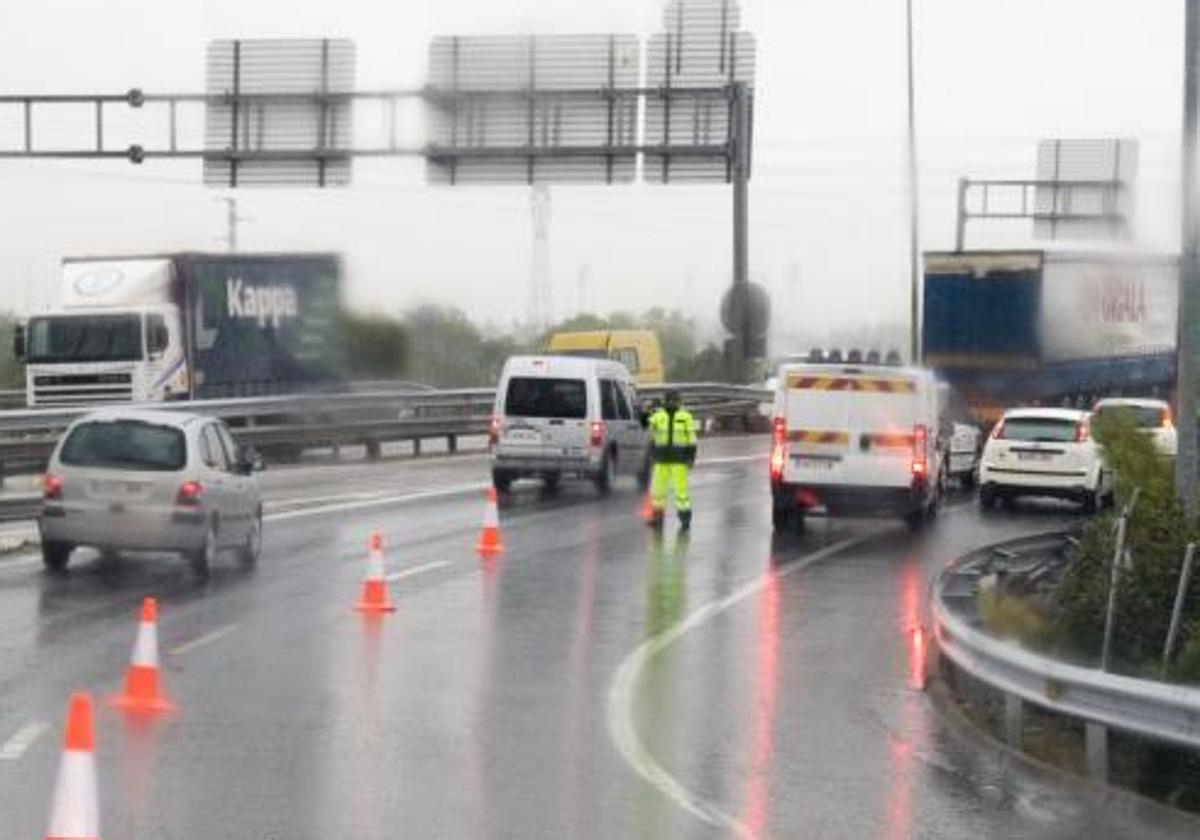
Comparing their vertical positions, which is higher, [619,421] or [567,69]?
[567,69]

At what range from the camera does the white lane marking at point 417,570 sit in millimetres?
20681

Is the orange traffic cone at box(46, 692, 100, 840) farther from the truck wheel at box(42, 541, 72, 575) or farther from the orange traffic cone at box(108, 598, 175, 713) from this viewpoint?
the truck wheel at box(42, 541, 72, 575)

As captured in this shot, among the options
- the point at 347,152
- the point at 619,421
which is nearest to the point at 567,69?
the point at 347,152

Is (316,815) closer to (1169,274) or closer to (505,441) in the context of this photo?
(505,441)

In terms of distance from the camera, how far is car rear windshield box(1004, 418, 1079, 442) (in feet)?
104

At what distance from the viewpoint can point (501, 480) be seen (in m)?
33.0

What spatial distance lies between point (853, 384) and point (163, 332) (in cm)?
1640

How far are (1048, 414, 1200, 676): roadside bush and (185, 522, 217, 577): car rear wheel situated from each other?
27.8ft

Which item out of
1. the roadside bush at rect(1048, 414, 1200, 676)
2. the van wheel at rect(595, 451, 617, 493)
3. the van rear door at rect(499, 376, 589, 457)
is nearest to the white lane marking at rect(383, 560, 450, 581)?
the roadside bush at rect(1048, 414, 1200, 676)

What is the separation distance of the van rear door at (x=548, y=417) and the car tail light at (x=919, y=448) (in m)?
6.91

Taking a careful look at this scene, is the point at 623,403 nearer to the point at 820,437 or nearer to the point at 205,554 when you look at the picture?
the point at 820,437

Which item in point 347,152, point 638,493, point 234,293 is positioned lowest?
point 638,493

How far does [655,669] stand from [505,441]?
17.6 m

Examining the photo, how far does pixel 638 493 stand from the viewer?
33.2 metres
